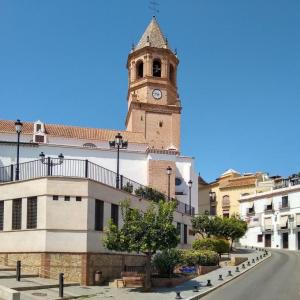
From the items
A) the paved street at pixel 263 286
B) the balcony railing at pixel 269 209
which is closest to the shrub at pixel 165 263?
the paved street at pixel 263 286

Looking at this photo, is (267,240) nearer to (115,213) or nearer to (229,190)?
(229,190)

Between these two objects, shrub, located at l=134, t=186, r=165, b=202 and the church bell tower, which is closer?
shrub, located at l=134, t=186, r=165, b=202

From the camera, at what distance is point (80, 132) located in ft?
187

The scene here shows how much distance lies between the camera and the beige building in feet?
254

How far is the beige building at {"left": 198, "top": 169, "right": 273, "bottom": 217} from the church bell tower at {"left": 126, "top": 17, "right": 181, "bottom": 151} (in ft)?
58.6

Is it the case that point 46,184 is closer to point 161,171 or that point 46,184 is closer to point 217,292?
point 217,292

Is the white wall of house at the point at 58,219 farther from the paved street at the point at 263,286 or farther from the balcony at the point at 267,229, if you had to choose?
the balcony at the point at 267,229

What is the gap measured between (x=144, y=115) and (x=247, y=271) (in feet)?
113

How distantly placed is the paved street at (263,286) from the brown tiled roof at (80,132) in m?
29.6

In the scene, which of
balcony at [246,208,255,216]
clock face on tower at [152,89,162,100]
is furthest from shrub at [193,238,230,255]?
balcony at [246,208,255,216]

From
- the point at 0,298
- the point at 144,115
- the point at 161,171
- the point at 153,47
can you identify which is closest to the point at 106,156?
the point at 161,171

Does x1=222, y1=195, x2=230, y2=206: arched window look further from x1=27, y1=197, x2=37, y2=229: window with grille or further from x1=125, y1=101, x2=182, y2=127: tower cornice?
x1=27, y1=197, x2=37, y2=229: window with grille

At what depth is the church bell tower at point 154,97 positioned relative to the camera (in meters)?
61.7

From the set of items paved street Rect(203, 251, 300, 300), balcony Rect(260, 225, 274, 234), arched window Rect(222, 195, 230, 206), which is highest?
arched window Rect(222, 195, 230, 206)
